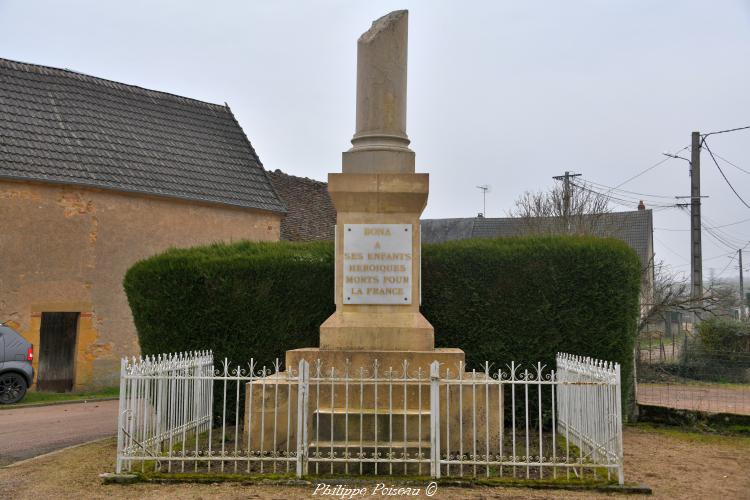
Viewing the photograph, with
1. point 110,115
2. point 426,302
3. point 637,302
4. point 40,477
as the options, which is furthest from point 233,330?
point 110,115

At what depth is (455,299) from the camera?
386 inches

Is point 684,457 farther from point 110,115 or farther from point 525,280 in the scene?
point 110,115

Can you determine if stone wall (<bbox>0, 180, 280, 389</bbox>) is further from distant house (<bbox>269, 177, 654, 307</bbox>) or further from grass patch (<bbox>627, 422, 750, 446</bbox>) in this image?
grass patch (<bbox>627, 422, 750, 446</bbox>)

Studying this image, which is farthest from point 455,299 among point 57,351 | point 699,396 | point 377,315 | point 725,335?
point 725,335

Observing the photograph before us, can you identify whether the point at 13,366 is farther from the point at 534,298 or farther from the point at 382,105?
the point at 534,298

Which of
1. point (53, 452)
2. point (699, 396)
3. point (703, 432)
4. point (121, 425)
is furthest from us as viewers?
point (699, 396)

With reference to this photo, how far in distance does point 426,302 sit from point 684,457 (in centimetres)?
372

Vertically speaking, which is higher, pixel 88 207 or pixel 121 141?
pixel 121 141

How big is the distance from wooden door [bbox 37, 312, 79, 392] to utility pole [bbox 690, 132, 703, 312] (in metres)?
17.0

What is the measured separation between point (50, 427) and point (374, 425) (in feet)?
21.1

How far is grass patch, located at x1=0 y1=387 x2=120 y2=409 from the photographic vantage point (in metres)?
14.6

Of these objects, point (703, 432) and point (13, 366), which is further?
point (13, 366)

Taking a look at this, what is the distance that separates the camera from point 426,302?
9.84 m

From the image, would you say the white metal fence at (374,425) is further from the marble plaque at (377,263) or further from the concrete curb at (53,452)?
the concrete curb at (53,452)
